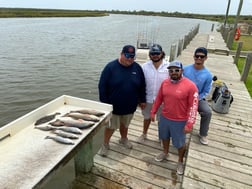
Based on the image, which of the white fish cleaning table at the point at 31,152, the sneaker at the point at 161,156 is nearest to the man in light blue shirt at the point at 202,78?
the sneaker at the point at 161,156

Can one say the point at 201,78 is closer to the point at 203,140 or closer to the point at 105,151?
the point at 203,140

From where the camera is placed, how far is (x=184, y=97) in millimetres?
2768

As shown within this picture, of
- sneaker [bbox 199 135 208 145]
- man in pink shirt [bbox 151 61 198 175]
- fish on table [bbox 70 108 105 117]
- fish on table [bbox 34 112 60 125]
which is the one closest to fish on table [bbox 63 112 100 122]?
fish on table [bbox 70 108 105 117]

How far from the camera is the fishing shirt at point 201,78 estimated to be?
10.6ft

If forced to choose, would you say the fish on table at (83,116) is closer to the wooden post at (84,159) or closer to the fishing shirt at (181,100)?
Answer: the wooden post at (84,159)

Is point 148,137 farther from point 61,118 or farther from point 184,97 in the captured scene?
point 61,118

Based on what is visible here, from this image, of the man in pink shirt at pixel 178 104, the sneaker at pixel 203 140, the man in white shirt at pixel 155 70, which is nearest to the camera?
the man in pink shirt at pixel 178 104

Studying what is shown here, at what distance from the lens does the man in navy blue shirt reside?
10.2 feet

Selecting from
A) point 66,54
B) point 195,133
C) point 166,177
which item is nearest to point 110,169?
point 166,177

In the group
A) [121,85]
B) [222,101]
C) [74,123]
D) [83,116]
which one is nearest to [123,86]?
[121,85]

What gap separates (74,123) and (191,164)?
1.71 meters

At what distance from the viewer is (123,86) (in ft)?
10.3

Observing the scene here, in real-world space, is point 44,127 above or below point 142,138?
above

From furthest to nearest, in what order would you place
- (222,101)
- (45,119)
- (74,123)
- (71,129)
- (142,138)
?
(222,101) < (142,138) < (45,119) < (74,123) < (71,129)
